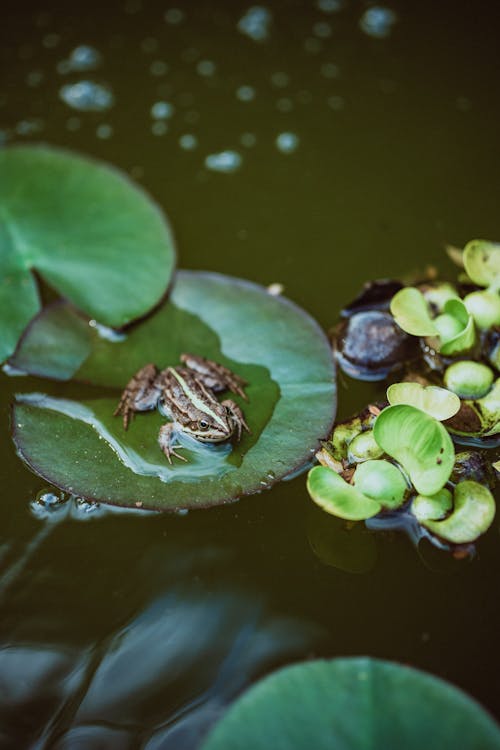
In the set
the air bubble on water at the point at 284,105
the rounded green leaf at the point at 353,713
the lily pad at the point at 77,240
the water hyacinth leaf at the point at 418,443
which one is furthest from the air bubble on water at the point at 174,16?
the rounded green leaf at the point at 353,713

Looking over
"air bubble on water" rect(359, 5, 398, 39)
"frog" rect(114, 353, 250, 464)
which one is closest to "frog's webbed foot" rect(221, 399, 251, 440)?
"frog" rect(114, 353, 250, 464)

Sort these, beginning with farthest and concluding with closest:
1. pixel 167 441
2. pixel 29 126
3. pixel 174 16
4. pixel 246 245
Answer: pixel 174 16
pixel 29 126
pixel 246 245
pixel 167 441

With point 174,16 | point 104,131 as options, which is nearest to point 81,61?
point 104,131

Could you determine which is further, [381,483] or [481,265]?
[481,265]

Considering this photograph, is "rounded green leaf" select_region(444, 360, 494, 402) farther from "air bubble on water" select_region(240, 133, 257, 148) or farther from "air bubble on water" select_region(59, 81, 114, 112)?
"air bubble on water" select_region(59, 81, 114, 112)

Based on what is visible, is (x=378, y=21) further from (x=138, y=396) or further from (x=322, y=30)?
(x=138, y=396)

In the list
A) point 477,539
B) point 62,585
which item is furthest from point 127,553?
point 477,539
